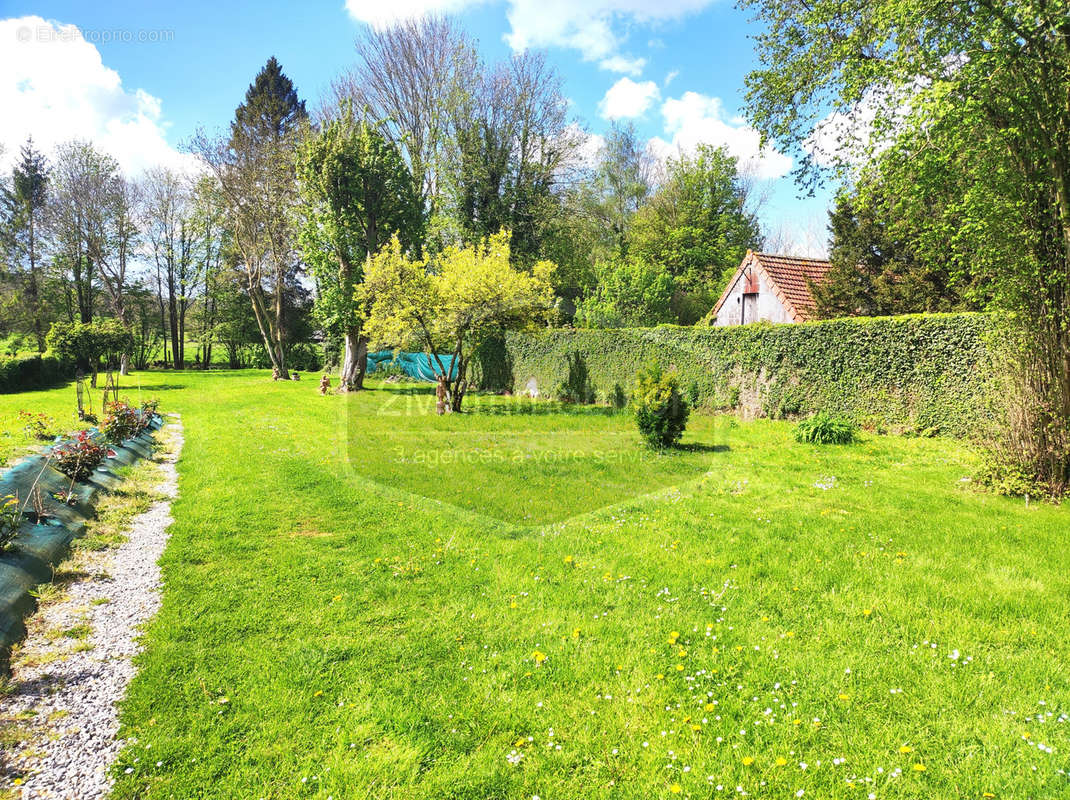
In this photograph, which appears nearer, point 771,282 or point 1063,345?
point 1063,345

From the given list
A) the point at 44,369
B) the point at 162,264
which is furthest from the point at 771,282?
the point at 162,264

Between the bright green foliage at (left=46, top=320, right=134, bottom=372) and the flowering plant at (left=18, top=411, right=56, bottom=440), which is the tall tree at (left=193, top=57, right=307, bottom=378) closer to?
the bright green foliage at (left=46, top=320, right=134, bottom=372)

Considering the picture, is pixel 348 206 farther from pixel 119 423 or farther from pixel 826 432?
pixel 826 432

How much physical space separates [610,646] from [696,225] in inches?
1305

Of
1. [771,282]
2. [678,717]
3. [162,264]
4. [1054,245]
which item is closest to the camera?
[678,717]

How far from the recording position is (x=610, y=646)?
360 centimetres

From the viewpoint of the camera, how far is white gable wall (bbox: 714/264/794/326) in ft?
62.6

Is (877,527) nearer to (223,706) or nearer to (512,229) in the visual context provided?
(223,706)

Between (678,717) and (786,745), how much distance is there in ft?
1.83

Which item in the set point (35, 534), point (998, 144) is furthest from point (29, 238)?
point (998, 144)

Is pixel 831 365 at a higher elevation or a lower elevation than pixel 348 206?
lower

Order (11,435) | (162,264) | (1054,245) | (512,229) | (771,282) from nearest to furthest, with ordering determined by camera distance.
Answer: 1. (1054,245)
2. (11,435)
3. (771,282)
4. (512,229)
5. (162,264)

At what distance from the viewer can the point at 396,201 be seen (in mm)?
20266

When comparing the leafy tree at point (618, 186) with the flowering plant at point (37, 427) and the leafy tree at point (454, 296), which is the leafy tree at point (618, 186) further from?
the flowering plant at point (37, 427)
